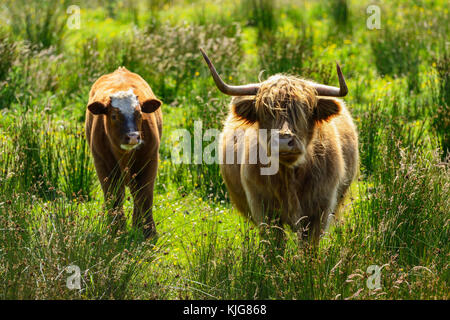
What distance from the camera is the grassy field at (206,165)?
12.7 ft

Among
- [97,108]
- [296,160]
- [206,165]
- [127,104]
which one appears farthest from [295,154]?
[206,165]

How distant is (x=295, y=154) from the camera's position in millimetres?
4145

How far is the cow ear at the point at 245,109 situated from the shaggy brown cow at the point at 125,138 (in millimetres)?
993

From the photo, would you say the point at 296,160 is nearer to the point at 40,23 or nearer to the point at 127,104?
the point at 127,104

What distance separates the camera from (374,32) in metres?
10.4

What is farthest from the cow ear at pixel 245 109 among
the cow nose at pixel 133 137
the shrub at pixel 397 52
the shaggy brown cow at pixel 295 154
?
the shrub at pixel 397 52

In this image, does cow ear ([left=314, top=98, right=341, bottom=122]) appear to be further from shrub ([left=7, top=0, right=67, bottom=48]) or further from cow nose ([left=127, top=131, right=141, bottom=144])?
shrub ([left=7, top=0, right=67, bottom=48])

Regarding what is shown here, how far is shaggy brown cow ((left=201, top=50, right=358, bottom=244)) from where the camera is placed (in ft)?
13.9

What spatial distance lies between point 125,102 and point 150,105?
9.4 inches

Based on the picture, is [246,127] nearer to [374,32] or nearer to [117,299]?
[117,299]

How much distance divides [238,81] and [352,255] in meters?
4.41

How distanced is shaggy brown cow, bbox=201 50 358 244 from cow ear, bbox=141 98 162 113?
38.1 inches

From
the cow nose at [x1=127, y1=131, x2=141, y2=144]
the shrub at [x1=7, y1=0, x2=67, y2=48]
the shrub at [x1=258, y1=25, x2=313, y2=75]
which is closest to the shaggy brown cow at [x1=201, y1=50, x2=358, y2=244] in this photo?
the cow nose at [x1=127, y1=131, x2=141, y2=144]
